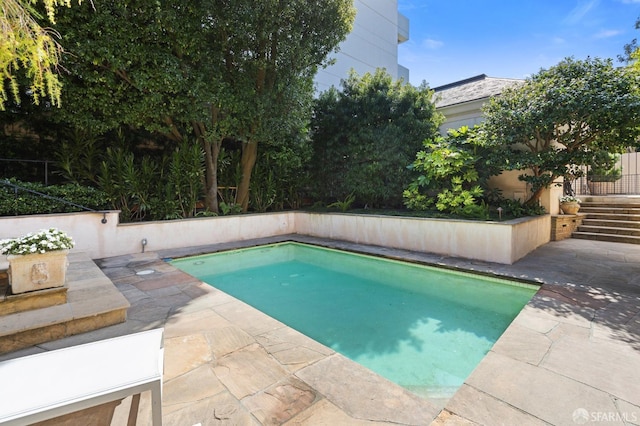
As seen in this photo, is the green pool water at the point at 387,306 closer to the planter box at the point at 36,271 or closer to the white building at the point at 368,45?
the planter box at the point at 36,271

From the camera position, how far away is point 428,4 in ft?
45.4

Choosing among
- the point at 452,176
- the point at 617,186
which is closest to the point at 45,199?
the point at 452,176

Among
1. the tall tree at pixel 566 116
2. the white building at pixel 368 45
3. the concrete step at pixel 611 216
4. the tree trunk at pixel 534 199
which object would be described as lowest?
the concrete step at pixel 611 216

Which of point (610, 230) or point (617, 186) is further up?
point (617, 186)

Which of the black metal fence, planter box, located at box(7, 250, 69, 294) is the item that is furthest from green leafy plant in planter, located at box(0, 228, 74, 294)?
the black metal fence

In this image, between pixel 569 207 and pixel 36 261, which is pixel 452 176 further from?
pixel 36 261

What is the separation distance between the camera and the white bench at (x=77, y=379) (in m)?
1.10

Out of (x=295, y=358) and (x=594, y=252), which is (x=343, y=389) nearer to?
(x=295, y=358)

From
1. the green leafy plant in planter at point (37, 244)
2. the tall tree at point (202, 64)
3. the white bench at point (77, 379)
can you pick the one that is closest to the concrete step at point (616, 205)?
the tall tree at point (202, 64)

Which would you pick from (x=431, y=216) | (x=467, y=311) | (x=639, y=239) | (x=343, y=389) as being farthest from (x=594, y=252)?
(x=343, y=389)

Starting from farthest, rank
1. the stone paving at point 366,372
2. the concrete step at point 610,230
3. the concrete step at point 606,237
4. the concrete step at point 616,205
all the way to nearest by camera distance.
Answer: the concrete step at point 616,205 → the concrete step at point 610,230 → the concrete step at point 606,237 → the stone paving at point 366,372

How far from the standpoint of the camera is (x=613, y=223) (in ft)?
27.9

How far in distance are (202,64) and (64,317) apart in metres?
6.15

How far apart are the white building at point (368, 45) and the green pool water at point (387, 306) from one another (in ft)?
43.6
